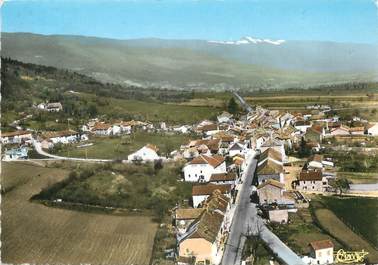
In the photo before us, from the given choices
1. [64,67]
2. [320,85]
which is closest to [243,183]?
[64,67]

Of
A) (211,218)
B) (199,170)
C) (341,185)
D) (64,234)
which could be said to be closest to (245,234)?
(211,218)

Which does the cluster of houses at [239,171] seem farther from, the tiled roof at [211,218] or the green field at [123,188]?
the green field at [123,188]

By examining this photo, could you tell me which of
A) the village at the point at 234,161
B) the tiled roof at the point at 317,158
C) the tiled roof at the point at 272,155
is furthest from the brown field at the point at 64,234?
the tiled roof at the point at 317,158

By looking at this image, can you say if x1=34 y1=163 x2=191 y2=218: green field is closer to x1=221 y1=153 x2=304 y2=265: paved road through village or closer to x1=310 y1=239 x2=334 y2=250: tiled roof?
x1=221 y1=153 x2=304 y2=265: paved road through village

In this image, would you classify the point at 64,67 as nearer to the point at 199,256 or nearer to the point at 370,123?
the point at 370,123

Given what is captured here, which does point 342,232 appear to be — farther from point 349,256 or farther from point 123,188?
point 123,188

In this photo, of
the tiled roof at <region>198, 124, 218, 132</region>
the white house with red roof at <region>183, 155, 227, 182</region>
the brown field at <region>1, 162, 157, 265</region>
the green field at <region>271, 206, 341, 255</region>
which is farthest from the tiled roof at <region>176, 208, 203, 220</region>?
the tiled roof at <region>198, 124, 218, 132</region>
